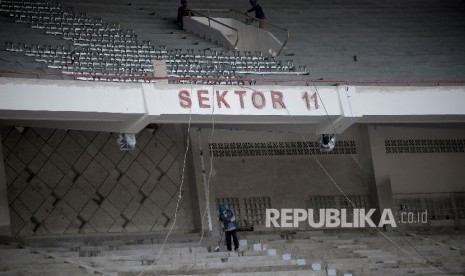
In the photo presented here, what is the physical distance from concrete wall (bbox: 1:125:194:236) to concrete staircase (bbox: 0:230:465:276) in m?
0.36

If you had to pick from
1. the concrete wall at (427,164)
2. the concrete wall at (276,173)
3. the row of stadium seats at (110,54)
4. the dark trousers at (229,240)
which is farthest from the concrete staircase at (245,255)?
the row of stadium seats at (110,54)

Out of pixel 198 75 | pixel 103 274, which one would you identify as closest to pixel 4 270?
pixel 103 274

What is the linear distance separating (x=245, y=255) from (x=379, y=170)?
16.5ft

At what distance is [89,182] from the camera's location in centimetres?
1689

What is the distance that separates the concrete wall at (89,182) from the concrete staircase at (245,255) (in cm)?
36

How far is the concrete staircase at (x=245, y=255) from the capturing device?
13609 millimetres

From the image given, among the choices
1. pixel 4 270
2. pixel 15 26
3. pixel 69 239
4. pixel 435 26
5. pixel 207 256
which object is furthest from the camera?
pixel 435 26

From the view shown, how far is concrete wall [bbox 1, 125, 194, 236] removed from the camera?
16.4 metres

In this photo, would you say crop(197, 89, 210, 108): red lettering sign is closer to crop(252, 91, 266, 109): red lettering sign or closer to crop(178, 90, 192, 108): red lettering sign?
crop(178, 90, 192, 108): red lettering sign

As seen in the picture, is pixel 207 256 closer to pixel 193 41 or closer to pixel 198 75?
pixel 198 75

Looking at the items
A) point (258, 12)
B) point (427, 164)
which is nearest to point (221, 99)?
point (258, 12)

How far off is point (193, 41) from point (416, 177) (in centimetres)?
491

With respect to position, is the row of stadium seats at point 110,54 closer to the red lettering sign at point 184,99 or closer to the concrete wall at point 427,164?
the red lettering sign at point 184,99

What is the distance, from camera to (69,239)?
1623 cm
